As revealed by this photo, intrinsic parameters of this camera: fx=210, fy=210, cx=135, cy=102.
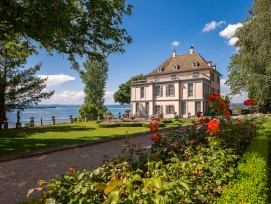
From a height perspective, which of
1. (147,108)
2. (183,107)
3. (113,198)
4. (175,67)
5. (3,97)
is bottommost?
(113,198)

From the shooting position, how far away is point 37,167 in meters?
7.62

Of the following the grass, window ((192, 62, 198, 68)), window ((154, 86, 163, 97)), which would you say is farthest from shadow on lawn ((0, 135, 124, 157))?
window ((192, 62, 198, 68))

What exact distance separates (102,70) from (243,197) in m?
51.2

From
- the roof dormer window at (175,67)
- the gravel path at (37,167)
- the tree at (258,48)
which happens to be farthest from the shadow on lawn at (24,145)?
the roof dormer window at (175,67)

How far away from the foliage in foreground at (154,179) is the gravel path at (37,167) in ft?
5.49

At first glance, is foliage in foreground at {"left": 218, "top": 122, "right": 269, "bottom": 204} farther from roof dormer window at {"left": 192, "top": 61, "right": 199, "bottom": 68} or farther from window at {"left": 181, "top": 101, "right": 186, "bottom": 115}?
roof dormer window at {"left": 192, "top": 61, "right": 199, "bottom": 68}

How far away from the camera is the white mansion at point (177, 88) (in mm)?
37188

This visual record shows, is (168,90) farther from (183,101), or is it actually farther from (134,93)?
(134,93)

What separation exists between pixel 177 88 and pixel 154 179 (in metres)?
37.7

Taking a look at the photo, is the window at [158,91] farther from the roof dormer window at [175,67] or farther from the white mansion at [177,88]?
the roof dormer window at [175,67]

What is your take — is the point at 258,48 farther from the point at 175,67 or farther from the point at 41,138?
the point at 41,138

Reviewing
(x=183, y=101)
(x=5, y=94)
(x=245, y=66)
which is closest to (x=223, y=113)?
(x=245, y=66)

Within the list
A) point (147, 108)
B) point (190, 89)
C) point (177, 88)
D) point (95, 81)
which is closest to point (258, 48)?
point (190, 89)

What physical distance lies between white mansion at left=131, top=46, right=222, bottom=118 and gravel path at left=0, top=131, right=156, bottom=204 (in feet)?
93.7
